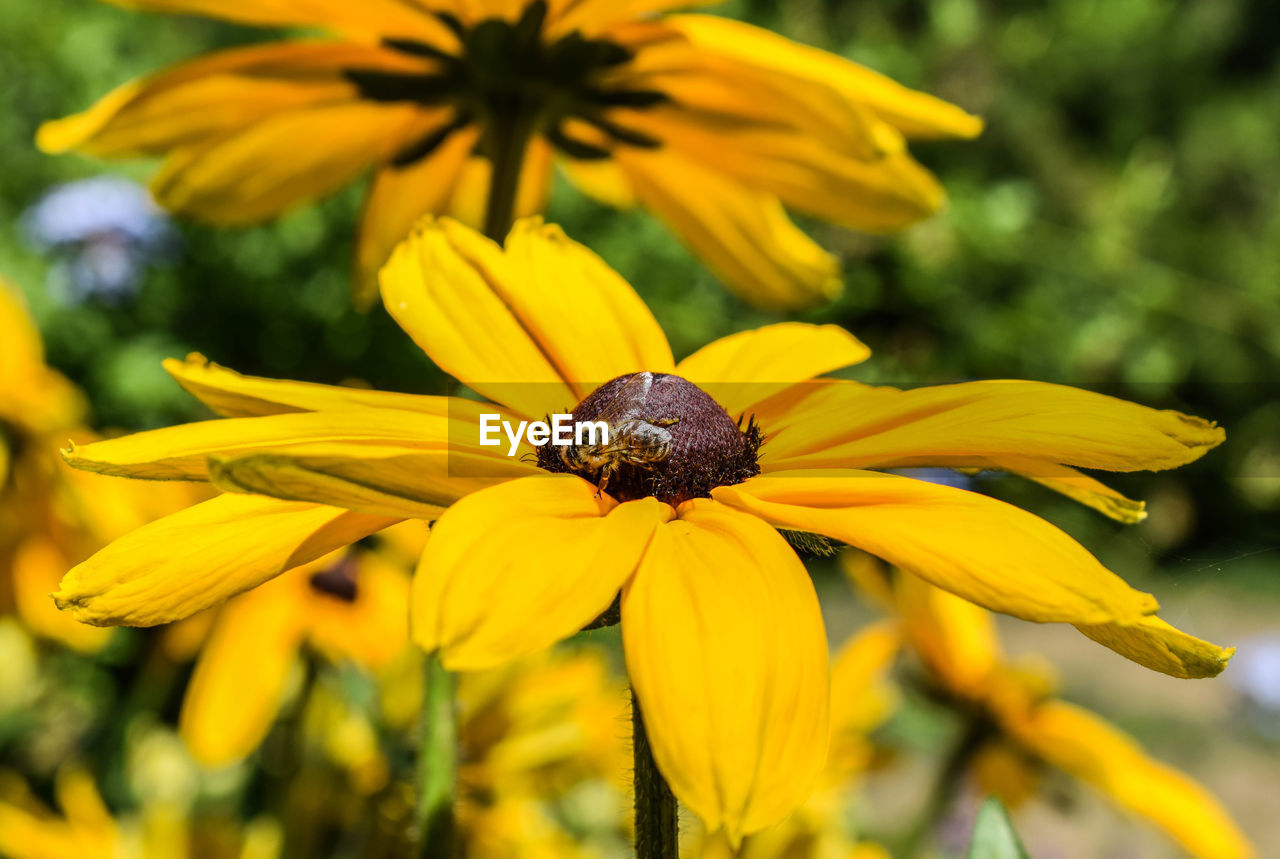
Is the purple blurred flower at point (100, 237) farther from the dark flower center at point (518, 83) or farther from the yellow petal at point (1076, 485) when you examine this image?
the yellow petal at point (1076, 485)

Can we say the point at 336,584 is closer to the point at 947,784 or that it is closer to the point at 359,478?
the point at 947,784

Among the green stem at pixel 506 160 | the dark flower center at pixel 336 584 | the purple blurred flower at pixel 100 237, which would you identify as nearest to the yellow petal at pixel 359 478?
the green stem at pixel 506 160

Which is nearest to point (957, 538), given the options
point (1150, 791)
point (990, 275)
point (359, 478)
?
point (359, 478)

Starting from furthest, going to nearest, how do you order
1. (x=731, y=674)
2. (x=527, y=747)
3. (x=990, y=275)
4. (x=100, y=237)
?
(x=990, y=275), (x=100, y=237), (x=527, y=747), (x=731, y=674)

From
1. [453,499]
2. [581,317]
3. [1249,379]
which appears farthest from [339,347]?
[1249,379]

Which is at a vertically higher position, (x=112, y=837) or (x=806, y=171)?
(x=806, y=171)

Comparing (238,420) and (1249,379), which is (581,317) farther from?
(1249,379)
